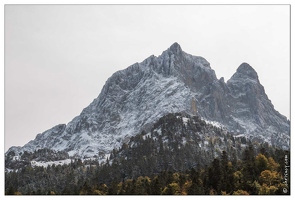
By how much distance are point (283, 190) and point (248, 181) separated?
19.9 meters
